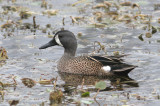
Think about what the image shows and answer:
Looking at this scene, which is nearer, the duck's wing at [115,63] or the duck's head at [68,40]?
the duck's wing at [115,63]

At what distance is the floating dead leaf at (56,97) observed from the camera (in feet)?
21.3

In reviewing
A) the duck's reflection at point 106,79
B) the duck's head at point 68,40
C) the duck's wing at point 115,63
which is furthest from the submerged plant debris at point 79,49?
the duck's head at point 68,40

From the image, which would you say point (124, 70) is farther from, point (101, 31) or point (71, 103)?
point (101, 31)

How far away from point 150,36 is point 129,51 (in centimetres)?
131

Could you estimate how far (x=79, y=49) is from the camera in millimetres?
10086

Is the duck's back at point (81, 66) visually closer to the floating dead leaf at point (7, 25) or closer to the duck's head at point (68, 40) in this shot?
the duck's head at point (68, 40)

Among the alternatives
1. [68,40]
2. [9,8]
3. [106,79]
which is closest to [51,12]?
[9,8]

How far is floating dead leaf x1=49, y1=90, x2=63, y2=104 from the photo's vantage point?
648 cm

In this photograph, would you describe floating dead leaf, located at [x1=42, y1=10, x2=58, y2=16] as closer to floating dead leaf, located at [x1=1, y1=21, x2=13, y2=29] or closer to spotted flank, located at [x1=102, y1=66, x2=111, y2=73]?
floating dead leaf, located at [x1=1, y1=21, x2=13, y2=29]

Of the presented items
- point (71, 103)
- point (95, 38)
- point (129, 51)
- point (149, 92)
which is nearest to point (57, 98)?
point (71, 103)

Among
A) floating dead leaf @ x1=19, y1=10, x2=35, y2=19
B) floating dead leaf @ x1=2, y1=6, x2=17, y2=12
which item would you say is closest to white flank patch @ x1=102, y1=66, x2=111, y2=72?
floating dead leaf @ x1=19, y1=10, x2=35, y2=19

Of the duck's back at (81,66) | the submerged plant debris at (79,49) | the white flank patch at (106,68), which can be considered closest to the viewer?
the submerged plant debris at (79,49)

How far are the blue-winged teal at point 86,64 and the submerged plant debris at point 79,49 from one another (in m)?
0.18

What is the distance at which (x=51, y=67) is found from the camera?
29.4 feet
